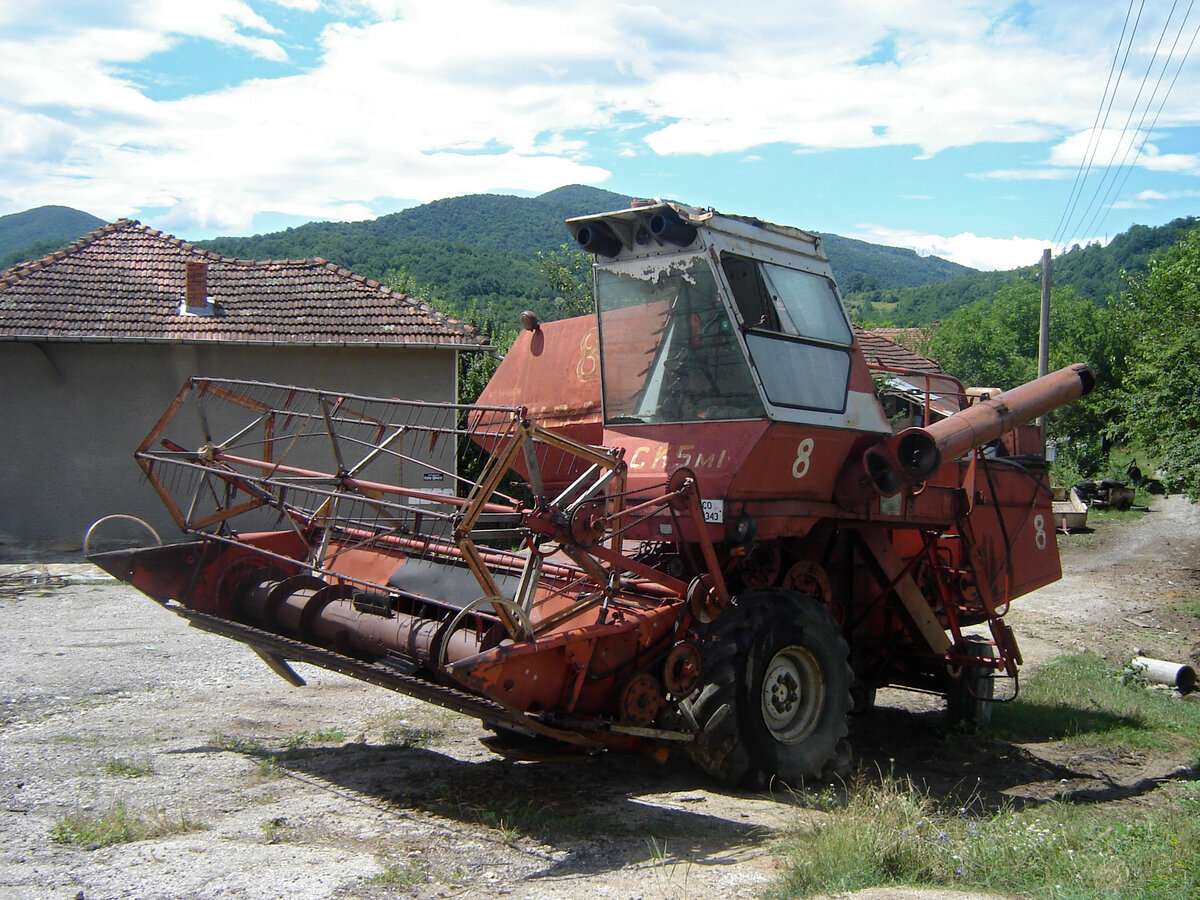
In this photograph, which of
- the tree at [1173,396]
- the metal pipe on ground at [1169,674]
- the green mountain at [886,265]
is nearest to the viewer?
the metal pipe on ground at [1169,674]

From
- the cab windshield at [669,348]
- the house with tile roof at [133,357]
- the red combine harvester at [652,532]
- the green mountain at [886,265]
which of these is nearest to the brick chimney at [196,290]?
the house with tile roof at [133,357]

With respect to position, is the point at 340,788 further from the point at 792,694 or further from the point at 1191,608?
the point at 1191,608

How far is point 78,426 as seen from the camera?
15352mm

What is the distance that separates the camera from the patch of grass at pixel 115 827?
439 cm

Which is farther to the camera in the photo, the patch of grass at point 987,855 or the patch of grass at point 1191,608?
the patch of grass at point 1191,608

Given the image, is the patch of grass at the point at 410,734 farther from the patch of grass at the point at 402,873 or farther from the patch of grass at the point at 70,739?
the patch of grass at the point at 402,873

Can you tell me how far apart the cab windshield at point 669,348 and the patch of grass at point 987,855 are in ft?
7.29

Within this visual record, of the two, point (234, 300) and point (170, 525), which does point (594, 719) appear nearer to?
point (170, 525)

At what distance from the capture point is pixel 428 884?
413cm

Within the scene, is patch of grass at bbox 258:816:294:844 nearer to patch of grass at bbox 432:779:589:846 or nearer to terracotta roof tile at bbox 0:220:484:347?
patch of grass at bbox 432:779:589:846

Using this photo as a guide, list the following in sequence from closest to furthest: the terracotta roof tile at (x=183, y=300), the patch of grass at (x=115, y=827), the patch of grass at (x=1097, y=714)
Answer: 1. the patch of grass at (x=115, y=827)
2. the patch of grass at (x=1097, y=714)
3. the terracotta roof tile at (x=183, y=300)

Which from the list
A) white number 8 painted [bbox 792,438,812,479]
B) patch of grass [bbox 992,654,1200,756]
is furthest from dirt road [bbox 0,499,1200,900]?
white number 8 painted [bbox 792,438,812,479]

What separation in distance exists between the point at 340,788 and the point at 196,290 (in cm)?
1277

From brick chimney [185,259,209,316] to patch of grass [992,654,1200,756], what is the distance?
13.1 meters
